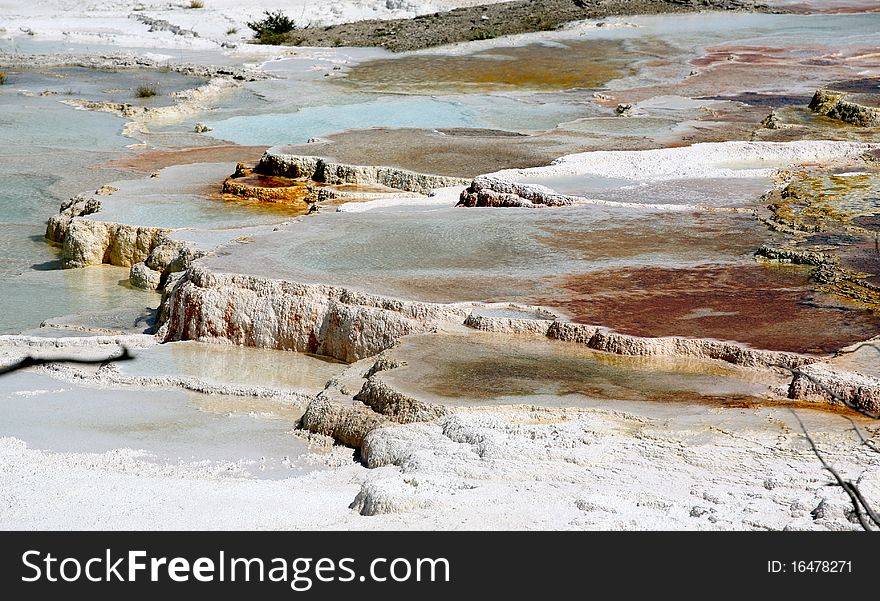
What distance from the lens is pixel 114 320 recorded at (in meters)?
6.79

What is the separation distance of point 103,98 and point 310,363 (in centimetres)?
1042

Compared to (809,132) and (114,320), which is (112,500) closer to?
(114,320)

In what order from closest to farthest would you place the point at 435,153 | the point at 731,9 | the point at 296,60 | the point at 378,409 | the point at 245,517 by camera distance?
1. the point at 245,517
2. the point at 378,409
3. the point at 435,153
4. the point at 296,60
5. the point at 731,9

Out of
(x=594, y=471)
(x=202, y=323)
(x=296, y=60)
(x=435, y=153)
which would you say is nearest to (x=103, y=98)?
(x=296, y=60)

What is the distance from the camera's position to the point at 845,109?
10758mm

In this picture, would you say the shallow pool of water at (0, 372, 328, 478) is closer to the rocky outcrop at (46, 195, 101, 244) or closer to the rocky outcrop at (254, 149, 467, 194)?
the rocky outcrop at (46, 195, 101, 244)

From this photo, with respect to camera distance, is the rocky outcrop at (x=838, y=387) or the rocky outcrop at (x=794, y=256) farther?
the rocky outcrop at (x=794, y=256)

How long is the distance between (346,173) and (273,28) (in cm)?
1360

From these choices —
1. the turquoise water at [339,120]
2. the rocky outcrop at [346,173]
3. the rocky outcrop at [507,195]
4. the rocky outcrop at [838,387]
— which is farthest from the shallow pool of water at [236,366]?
the turquoise water at [339,120]

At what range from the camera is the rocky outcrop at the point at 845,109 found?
34.4 ft

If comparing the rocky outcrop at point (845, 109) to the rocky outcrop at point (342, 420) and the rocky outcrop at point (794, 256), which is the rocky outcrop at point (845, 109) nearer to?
the rocky outcrop at point (794, 256)

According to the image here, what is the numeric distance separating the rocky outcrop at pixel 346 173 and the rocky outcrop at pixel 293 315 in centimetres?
283

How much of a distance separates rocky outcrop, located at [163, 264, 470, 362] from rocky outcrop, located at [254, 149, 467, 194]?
2.83 metres

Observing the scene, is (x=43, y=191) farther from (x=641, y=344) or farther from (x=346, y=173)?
(x=641, y=344)
